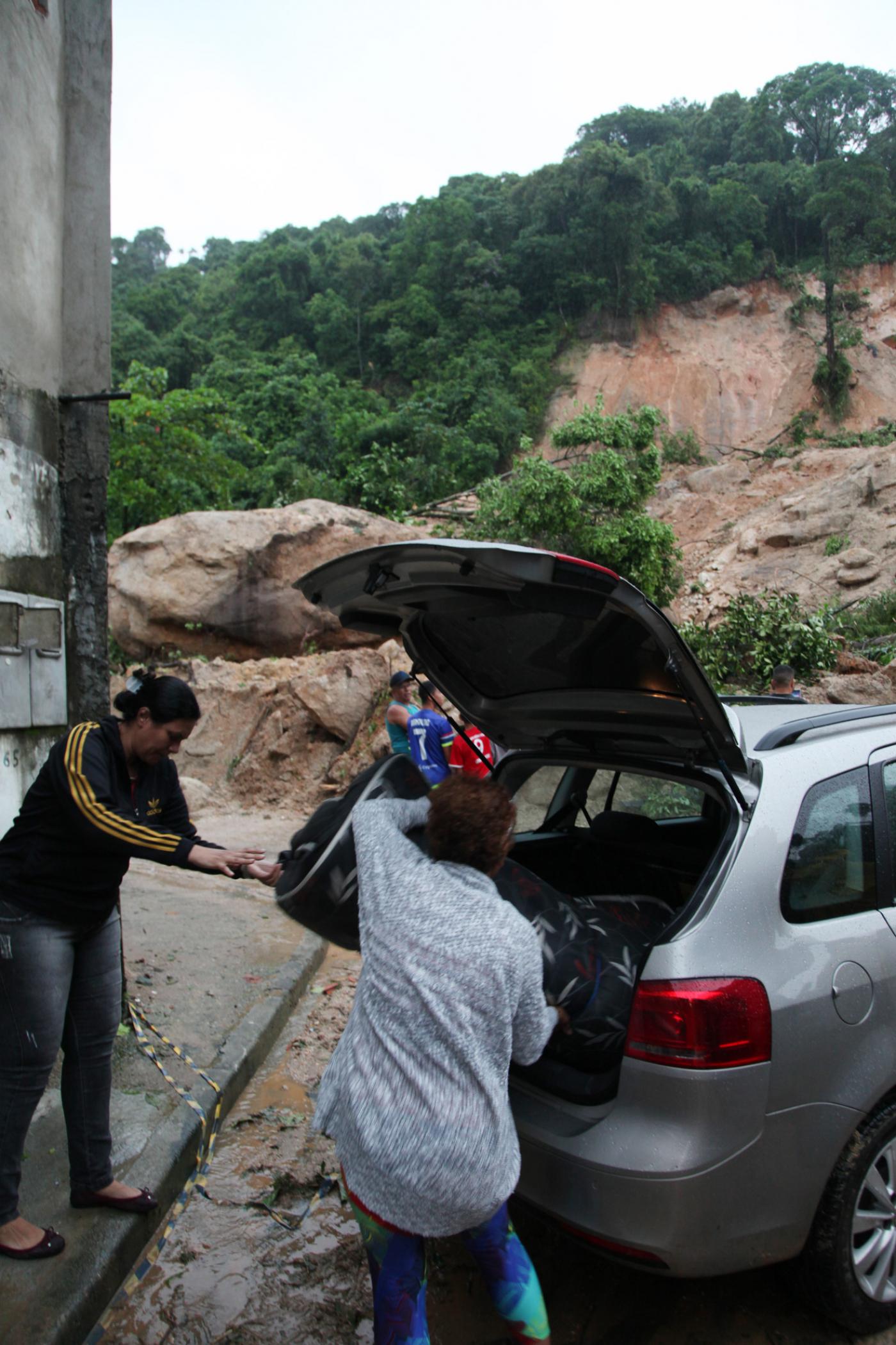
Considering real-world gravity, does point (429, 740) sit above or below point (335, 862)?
below

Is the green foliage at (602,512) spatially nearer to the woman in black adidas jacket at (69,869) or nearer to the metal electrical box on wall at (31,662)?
the metal electrical box on wall at (31,662)

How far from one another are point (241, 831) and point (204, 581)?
7.65m

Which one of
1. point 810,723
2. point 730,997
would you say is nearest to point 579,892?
point 810,723

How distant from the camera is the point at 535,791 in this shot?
409cm

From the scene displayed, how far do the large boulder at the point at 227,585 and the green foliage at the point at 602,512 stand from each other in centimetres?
384

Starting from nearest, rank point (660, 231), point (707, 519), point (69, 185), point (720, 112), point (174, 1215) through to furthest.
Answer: point (174, 1215) → point (69, 185) → point (707, 519) → point (660, 231) → point (720, 112)

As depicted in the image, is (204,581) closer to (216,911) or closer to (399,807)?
(216,911)

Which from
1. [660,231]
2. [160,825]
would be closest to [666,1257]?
[160,825]

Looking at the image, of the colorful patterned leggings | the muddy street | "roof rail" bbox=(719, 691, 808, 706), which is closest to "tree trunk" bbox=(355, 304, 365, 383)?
"roof rail" bbox=(719, 691, 808, 706)

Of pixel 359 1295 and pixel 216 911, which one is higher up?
pixel 359 1295

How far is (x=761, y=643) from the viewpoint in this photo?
14.7 meters

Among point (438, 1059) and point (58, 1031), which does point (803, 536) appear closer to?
point (58, 1031)

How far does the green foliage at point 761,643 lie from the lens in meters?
14.2

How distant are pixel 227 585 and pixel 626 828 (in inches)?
569
